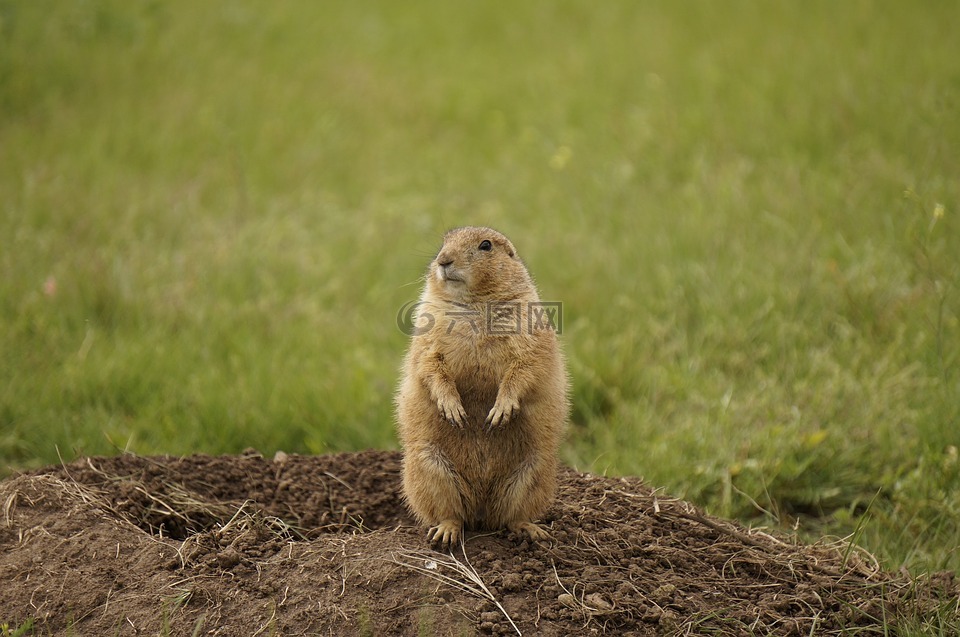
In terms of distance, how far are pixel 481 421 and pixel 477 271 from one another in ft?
2.01

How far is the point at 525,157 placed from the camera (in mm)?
9719

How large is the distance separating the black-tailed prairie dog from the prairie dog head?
0.18ft

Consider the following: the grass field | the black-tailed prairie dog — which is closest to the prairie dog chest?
the black-tailed prairie dog

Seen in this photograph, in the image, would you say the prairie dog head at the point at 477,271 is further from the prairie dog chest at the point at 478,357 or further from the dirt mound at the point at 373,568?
the dirt mound at the point at 373,568

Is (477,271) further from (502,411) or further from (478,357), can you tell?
(502,411)

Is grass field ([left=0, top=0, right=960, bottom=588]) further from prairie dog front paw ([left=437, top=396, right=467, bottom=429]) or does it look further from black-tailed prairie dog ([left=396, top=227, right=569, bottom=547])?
prairie dog front paw ([left=437, top=396, right=467, bottom=429])

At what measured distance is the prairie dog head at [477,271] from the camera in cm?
400

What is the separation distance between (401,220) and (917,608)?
5763 mm

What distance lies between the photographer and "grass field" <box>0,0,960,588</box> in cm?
539

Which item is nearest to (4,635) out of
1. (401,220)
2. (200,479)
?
(200,479)

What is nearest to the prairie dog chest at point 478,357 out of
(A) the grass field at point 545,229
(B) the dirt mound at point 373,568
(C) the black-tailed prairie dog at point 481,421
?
(C) the black-tailed prairie dog at point 481,421

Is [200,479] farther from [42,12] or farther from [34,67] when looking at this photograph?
[42,12]

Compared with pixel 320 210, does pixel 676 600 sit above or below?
below

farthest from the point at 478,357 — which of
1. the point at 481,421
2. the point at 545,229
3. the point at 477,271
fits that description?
the point at 545,229
